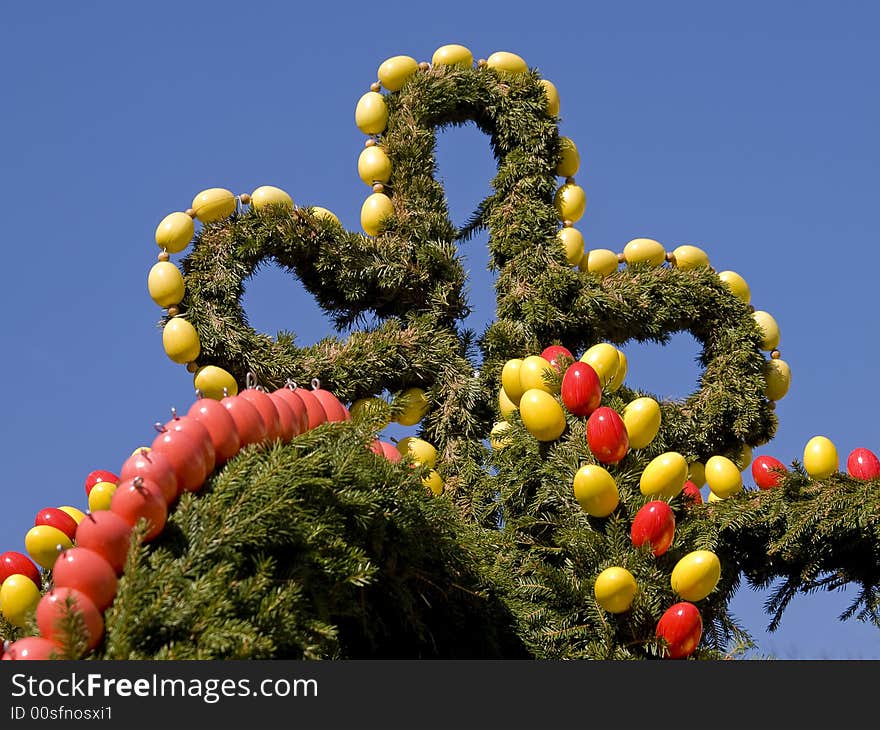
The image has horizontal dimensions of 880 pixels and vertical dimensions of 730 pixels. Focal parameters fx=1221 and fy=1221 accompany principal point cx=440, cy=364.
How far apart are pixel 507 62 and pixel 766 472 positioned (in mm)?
2057

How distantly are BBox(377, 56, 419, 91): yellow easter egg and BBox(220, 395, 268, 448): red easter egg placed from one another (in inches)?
94.5

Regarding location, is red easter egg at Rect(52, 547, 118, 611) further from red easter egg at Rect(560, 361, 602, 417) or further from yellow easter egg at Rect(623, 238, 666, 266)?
yellow easter egg at Rect(623, 238, 666, 266)

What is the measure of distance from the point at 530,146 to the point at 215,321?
4.96 ft

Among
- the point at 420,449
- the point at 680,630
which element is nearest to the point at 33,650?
the point at 680,630

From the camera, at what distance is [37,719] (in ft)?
7.16

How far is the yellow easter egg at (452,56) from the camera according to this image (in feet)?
16.1

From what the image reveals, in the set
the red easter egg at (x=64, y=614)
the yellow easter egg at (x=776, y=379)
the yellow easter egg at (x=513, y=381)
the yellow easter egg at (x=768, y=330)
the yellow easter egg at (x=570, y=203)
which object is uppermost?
the yellow easter egg at (x=570, y=203)

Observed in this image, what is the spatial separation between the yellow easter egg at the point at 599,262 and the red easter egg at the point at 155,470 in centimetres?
250

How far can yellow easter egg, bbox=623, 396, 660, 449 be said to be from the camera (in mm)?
3535

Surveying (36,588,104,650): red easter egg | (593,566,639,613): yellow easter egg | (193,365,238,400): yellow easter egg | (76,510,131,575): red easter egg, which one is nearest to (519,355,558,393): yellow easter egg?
(593,566,639,613): yellow easter egg

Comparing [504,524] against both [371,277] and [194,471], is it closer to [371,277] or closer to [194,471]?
[371,277]

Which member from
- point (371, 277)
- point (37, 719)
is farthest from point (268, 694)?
point (371, 277)

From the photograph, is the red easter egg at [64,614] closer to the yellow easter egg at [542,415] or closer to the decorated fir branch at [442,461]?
the decorated fir branch at [442,461]

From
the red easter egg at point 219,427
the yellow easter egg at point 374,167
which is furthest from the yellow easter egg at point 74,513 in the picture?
the yellow easter egg at point 374,167
